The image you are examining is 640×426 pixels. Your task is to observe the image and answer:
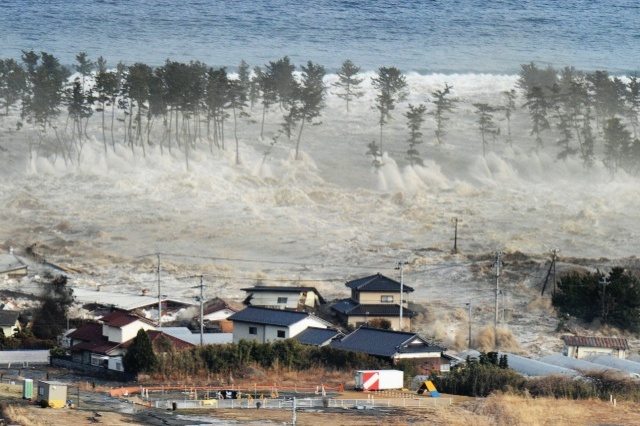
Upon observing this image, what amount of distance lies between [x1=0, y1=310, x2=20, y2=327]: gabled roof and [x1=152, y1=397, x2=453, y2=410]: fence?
39.4ft

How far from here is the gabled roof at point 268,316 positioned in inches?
1730

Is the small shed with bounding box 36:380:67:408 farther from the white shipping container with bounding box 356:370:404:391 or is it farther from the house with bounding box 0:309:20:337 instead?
the house with bounding box 0:309:20:337

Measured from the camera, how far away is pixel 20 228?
209 feet

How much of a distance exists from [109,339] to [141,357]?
328 centimetres

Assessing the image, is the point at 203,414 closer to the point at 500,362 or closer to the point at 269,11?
the point at 500,362

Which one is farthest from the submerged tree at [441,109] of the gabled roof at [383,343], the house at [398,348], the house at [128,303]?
the house at [398,348]

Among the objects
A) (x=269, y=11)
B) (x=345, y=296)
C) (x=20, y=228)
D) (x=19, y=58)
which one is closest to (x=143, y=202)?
(x=20, y=228)

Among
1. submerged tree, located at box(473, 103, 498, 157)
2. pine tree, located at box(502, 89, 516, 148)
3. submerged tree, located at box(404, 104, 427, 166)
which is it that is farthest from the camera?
pine tree, located at box(502, 89, 516, 148)

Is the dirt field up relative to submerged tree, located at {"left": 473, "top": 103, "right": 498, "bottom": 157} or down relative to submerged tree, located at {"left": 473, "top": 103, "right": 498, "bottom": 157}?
down

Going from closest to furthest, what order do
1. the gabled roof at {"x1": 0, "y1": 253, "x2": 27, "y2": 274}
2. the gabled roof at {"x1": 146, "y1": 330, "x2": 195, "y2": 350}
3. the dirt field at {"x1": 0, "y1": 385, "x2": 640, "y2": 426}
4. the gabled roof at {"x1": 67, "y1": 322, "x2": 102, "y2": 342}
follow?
the dirt field at {"x1": 0, "y1": 385, "x2": 640, "y2": 426} → the gabled roof at {"x1": 146, "y1": 330, "x2": 195, "y2": 350} → the gabled roof at {"x1": 67, "y1": 322, "x2": 102, "y2": 342} → the gabled roof at {"x1": 0, "y1": 253, "x2": 27, "y2": 274}

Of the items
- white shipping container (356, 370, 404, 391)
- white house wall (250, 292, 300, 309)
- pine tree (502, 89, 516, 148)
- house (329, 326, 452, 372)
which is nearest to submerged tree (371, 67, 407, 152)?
pine tree (502, 89, 516, 148)

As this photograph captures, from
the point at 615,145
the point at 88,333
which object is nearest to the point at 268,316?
the point at 88,333

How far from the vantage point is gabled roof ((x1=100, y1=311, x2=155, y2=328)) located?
4231 centimetres

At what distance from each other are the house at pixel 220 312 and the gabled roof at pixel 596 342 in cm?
1033
